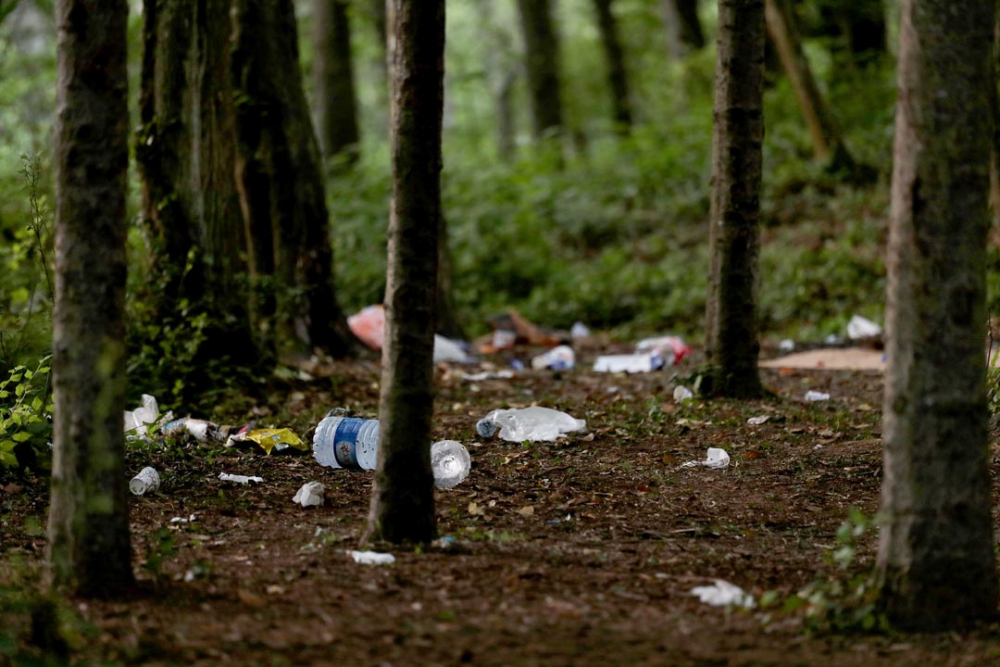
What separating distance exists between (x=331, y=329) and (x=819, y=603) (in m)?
6.57

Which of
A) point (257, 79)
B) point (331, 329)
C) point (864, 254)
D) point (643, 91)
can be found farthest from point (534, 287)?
point (643, 91)

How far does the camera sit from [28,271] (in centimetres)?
828

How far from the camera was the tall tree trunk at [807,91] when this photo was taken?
14516mm

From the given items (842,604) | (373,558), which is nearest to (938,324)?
(842,604)

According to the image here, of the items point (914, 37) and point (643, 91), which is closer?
point (914, 37)

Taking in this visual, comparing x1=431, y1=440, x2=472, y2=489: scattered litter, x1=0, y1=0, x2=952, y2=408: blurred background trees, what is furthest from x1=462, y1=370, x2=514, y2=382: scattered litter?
x1=431, y1=440, x2=472, y2=489: scattered litter

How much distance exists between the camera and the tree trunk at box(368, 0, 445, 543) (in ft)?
12.9

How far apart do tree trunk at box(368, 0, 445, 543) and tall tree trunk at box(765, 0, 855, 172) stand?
11.3m

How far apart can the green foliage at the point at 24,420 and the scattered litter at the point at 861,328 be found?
326 inches

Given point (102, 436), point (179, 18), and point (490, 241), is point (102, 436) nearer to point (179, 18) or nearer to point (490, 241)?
point (179, 18)

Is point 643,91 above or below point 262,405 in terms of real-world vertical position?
above

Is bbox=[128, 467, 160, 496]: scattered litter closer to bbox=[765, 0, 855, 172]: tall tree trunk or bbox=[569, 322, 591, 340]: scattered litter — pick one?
bbox=[569, 322, 591, 340]: scattered litter

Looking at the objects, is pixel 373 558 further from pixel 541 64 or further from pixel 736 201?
pixel 541 64

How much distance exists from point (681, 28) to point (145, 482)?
1852 centimetres
